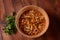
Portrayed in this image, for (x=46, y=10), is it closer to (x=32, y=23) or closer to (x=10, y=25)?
(x=32, y=23)

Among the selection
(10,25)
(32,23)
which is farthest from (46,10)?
(10,25)

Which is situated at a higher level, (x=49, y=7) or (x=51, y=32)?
(x=49, y=7)

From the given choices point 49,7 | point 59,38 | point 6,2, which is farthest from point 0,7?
point 59,38

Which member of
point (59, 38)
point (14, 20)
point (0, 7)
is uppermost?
point (0, 7)

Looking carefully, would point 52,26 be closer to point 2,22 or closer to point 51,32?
point 51,32
